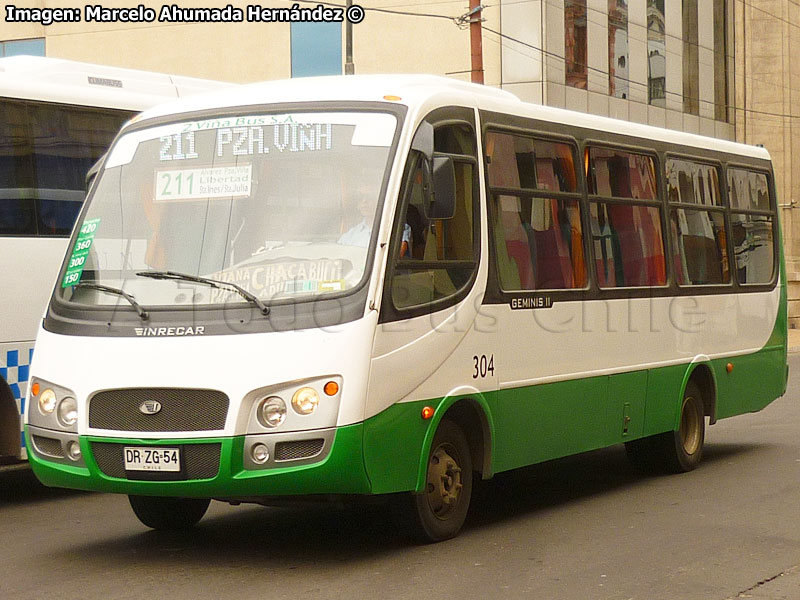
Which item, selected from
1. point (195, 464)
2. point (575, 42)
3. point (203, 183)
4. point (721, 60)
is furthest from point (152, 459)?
point (721, 60)

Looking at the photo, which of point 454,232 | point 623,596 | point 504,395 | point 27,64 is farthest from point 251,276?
point 27,64

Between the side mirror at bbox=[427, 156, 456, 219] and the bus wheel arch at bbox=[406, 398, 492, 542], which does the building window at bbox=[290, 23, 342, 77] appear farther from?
the side mirror at bbox=[427, 156, 456, 219]

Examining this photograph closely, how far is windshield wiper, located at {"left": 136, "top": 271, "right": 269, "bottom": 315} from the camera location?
784cm

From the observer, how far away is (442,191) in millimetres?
8273

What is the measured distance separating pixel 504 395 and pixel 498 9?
26145 mm

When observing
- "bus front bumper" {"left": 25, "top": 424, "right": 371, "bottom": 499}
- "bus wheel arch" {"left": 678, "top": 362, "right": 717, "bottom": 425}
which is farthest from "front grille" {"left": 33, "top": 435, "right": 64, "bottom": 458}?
"bus wheel arch" {"left": 678, "top": 362, "right": 717, "bottom": 425}

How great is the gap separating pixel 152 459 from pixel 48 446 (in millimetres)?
808

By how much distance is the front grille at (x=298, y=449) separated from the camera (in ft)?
25.0

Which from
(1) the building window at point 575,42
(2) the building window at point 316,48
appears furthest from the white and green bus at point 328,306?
(2) the building window at point 316,48

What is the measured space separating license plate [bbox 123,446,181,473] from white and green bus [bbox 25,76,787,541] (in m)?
0.01

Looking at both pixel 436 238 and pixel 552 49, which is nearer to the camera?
pixel 436 238

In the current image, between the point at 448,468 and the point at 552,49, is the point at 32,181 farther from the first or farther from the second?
the point at 552,49

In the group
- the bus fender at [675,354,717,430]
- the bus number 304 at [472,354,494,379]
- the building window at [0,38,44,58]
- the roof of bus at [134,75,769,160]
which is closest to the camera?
the roof of bus at [134,75,769,160]

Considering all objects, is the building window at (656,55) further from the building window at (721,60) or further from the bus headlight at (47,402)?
the bus headlight at (47,402)
